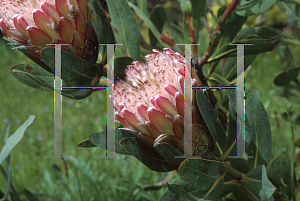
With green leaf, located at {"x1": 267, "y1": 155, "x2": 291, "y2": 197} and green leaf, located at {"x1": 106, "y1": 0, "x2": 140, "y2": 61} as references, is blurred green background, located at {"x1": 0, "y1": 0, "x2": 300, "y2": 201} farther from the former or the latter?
green leaf, located at {"x1": 106, "y1": 0, "x2": 140, "y2": 61}

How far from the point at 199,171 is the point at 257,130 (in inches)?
8.4

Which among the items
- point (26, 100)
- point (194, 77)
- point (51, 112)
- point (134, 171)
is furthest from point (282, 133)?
point (26, 100)

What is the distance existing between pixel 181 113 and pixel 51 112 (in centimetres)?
248

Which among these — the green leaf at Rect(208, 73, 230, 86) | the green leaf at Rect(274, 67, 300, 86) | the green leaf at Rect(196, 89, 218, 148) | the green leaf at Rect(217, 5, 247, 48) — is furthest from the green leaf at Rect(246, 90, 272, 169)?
the green leaf at Rect(274, 67, 300, 86)

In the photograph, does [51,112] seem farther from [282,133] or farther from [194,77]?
[194,77]

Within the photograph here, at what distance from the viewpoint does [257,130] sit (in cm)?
65

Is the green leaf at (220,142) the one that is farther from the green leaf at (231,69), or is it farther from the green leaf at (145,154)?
the green leaf at (231,69)

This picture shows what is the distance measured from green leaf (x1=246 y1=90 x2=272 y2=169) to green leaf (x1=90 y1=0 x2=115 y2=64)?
37 centimetres

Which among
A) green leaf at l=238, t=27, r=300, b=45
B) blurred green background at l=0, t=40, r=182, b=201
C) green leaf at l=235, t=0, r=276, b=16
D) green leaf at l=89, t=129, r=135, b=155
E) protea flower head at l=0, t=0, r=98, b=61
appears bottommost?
blurred green background at l=0, t=40, r=182, b=201

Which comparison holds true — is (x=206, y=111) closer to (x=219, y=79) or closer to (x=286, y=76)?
(x=219, y=79)

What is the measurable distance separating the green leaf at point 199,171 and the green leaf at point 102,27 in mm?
352

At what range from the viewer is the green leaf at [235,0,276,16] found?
770 millimetres

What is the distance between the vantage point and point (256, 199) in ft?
2.45

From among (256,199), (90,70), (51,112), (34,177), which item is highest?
(90,70)
